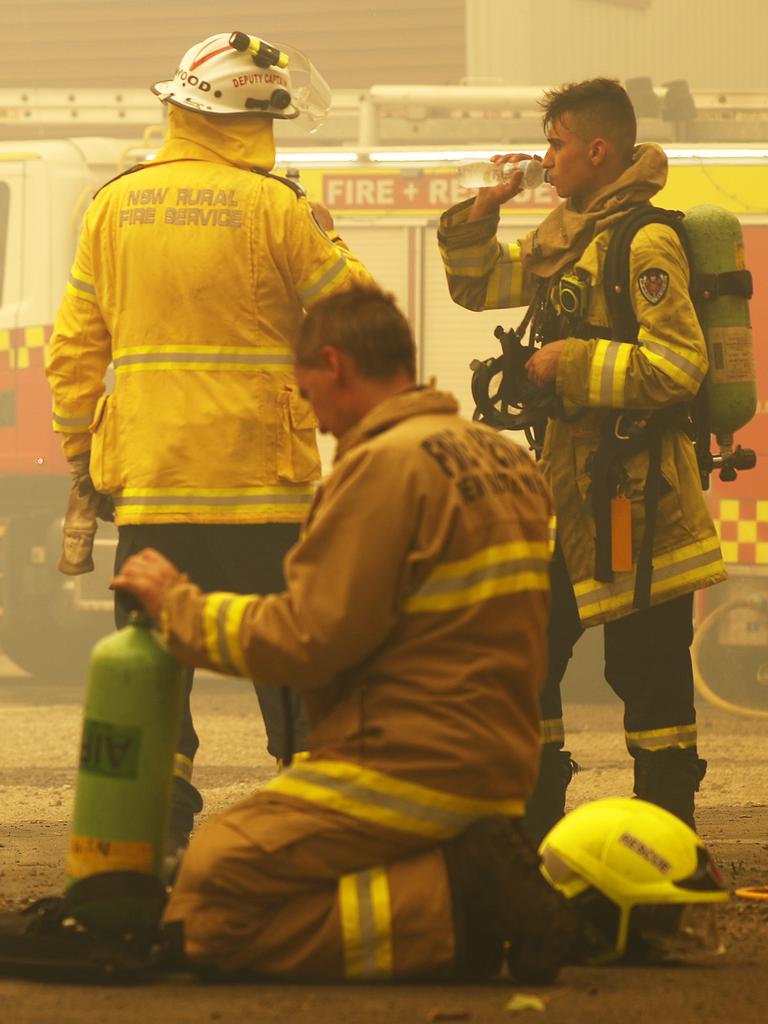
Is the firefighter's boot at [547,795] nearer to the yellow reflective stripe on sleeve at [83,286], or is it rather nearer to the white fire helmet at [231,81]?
the yellow reflective stripe on sleeve at [83,286]

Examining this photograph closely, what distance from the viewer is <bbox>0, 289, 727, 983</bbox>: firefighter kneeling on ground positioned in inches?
126

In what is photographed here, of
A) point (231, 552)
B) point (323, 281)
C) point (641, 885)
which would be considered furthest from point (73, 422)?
point (641, 885)

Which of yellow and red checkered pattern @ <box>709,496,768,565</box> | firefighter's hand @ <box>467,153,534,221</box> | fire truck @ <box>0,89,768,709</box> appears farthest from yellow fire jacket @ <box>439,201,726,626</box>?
fire truck @ <box>0,89,768,709</box>

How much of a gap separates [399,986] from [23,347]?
281 inches

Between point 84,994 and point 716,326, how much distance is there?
2312 mm

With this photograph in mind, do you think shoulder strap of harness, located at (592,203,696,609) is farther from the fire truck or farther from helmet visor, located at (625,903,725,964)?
the fire truck

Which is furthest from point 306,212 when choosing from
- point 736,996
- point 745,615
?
point 745,615

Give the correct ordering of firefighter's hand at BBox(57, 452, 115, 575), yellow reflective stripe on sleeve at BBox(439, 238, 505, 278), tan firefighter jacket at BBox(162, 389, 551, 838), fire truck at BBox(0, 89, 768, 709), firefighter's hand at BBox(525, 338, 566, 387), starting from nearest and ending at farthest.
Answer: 1. tan firefighter jacket at BBox(162, 389, 551, 838)
2. firefighter's hand at BBox(525, 338, 566, 387)
3. firefighter's hand at BBox(57, 452, 115, 575)
4. yellow reflective stripe on sleeve at BBox(439, 238, 505, 278)
5. fire truck at BBox(0, 89, 768, 709)

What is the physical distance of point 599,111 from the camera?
4.79m

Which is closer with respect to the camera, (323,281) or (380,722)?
(380,722)

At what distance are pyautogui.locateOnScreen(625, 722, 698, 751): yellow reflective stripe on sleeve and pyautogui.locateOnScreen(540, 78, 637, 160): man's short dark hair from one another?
1371 millimetres

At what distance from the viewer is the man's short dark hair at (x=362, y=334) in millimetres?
3330

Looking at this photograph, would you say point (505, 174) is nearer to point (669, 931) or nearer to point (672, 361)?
point (672, 361)

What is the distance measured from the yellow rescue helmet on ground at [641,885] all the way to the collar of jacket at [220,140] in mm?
1861
